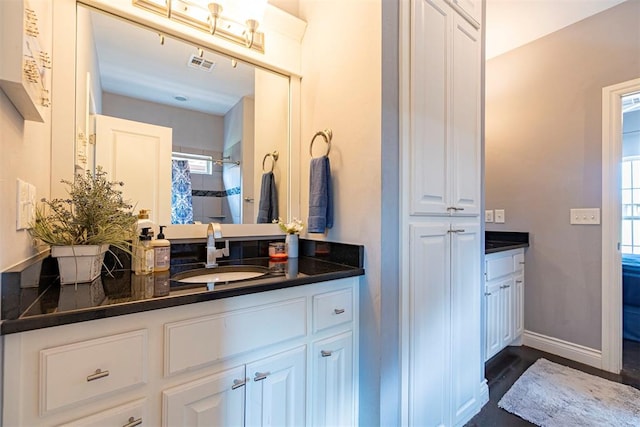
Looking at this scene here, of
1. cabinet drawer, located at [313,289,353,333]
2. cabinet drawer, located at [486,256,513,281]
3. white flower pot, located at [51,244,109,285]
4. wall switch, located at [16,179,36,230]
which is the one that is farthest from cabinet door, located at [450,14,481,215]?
wall switch, located at [16,179,36,230]

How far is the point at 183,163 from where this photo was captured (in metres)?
1.48

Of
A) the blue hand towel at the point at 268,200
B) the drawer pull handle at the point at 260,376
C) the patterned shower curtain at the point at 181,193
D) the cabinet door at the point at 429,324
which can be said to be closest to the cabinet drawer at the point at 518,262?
the cabinet door at the point at 429,324

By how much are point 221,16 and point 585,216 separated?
290 cm

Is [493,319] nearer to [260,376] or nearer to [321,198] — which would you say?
[321,198]

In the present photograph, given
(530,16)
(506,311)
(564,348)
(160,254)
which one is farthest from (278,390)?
(530,16)

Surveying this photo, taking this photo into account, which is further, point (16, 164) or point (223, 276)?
point (223, 276)

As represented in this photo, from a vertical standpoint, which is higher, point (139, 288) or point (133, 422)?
point (139, 288)

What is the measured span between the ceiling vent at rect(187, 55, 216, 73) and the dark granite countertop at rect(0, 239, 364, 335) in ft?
3.10

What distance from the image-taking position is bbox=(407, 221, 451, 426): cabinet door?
133 centimetres

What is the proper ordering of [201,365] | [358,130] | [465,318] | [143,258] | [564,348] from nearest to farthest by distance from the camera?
1. [201,365]
2. [143,258]
3. [358,130]
4. [465,318]
5. [564,348]

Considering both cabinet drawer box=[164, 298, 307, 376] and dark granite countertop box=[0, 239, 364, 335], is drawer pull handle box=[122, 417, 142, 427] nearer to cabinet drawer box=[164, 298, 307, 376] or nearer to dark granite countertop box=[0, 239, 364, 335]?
cabinet drawer box=[164, 298, 307, 376]

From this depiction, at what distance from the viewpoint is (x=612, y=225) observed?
7.01 feet

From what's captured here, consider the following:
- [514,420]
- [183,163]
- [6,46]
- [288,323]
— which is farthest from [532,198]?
[6,46]

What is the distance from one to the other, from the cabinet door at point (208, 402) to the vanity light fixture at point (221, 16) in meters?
1.59
